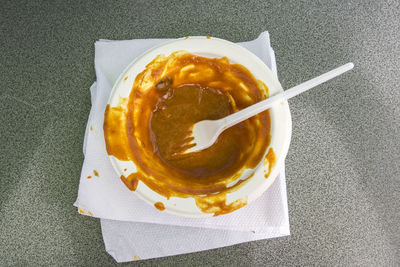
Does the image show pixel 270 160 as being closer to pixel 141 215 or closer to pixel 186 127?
pixel 186 127

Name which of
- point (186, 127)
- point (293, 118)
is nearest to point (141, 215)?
point (186, 127)

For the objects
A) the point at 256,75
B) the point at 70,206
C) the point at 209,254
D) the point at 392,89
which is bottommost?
the point at 209,254

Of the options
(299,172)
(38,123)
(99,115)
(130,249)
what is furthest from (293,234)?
(38,123)

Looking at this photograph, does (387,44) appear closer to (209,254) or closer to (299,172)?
(299,172)

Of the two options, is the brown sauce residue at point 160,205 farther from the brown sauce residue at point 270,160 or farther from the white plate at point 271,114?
the brown sauce residue at point 270,160

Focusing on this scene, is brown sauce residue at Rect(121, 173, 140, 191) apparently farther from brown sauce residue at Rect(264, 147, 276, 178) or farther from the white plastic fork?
brown sauce residue at Rect(264, 147, 276, 178)
